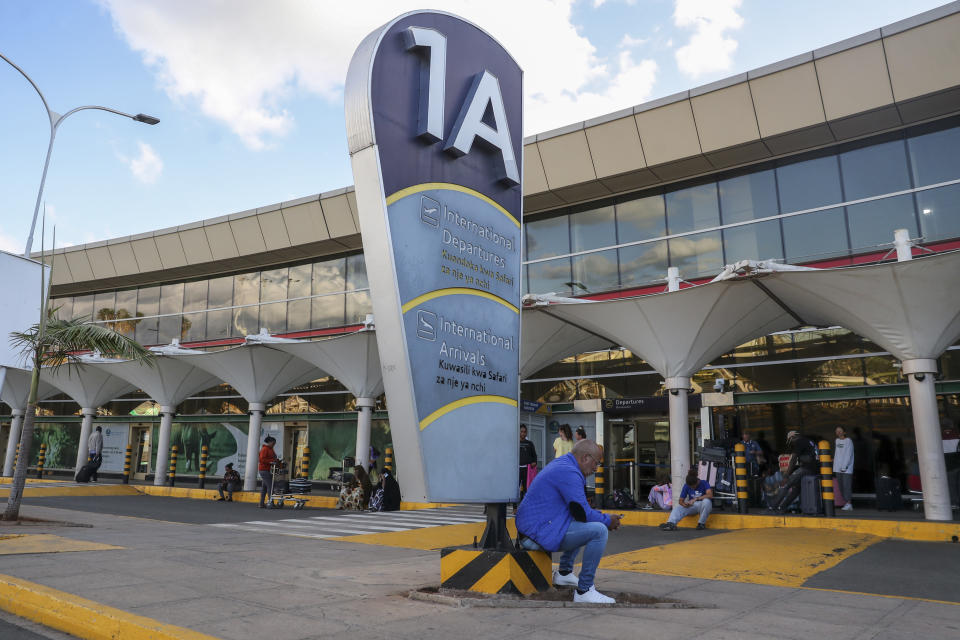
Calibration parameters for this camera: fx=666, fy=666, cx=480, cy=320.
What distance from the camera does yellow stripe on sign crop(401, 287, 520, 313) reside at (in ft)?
16.5

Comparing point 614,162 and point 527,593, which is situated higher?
point 614,162

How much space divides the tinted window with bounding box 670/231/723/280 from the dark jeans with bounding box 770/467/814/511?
6.08m

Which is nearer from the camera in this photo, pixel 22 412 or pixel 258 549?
pixel 258 549

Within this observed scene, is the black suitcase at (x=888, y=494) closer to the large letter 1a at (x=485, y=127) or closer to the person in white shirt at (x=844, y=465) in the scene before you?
the person in white shirt at (x=844, y=465)

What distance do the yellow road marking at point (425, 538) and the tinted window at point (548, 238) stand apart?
10.6 metres

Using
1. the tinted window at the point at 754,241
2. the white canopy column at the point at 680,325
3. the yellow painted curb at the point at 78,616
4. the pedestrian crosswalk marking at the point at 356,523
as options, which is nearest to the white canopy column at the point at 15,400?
the pedestrian crosswalk marking at the point at 356,523

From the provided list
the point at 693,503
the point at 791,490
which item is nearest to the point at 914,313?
the point at 791,490

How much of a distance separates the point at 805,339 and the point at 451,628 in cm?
1540

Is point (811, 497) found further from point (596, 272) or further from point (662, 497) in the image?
point (596, 272)

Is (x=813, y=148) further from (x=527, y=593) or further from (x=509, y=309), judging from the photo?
(x=527, y=593)

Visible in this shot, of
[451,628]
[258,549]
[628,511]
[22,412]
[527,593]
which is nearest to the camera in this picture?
[451,628]

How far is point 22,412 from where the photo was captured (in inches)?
1191

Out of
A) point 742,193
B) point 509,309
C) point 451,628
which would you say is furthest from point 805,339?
point 451,628

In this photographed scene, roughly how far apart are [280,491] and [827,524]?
41.0ft
